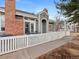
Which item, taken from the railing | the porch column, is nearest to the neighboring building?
the porch column

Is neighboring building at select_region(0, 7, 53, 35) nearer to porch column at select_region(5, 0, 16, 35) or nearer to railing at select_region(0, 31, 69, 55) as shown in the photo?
porch column at select_region(5, 0, 16, 35)

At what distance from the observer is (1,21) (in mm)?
19484

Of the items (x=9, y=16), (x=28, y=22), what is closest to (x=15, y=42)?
(x=9, y=16)

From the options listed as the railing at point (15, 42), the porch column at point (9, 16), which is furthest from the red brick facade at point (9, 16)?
the railing at point (15, 42)

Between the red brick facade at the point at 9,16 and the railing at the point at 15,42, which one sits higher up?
the red brick facade at the point at 9,16

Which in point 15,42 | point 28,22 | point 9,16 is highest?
point 9,16

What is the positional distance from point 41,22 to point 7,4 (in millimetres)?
11327

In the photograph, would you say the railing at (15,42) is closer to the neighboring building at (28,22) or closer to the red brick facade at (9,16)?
the red brick facade at (9,16)

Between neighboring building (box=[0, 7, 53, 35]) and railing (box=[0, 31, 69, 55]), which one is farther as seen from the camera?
neighboring building (box=[0, 7, 53, 35])

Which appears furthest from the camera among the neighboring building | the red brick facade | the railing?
the neighboring building

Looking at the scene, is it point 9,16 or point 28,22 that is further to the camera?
point 28,22

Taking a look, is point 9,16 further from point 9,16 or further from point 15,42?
point 15,42

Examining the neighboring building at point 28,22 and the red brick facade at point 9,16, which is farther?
the neighboring building at point 28,22

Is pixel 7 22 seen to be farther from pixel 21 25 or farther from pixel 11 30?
pixel 21 25
